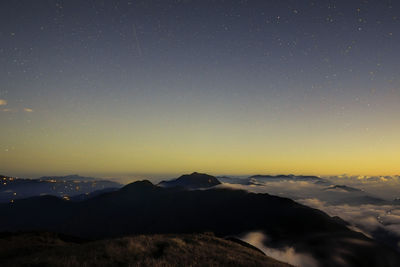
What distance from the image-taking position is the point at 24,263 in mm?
12773

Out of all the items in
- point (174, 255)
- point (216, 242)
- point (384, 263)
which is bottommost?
point (384, 263)

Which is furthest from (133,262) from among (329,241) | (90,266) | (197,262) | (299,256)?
(329,241)

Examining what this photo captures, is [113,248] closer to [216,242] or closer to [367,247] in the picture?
[216,242]

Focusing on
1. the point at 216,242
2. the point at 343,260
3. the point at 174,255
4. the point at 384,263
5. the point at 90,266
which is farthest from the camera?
the point at 384,263

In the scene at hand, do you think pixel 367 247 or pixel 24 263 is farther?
pixel 367 247

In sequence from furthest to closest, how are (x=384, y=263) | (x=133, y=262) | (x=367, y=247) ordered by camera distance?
(x=367, y=247)
(x=384, y=263)
(x=133, y=262)

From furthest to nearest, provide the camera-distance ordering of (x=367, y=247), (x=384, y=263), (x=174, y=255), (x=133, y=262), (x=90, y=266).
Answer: (x=367, y=247) < (x=384, y=263) < (x=174, y=255) < (x=133, y=262) < (x=90, y=266)

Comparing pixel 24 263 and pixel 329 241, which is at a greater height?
pixel 24 263

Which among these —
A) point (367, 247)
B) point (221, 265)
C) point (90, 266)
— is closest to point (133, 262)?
point (90, 266)

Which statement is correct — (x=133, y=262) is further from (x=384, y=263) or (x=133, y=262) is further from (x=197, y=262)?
(x=384, y=263)

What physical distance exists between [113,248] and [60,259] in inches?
130

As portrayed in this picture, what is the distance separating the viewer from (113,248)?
15758 mm

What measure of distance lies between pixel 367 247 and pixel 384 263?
15.7m

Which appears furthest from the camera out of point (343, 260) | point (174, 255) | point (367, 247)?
point (367, 247)
